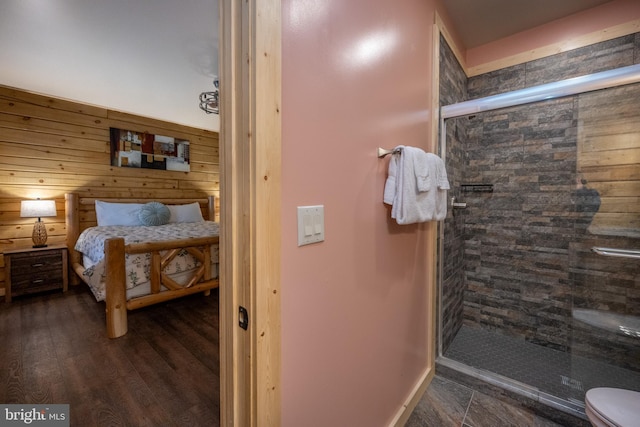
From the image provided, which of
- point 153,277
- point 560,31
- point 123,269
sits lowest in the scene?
point 153,277

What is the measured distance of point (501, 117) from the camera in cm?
211

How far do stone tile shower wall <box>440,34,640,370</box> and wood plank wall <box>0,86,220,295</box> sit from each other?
4.47m

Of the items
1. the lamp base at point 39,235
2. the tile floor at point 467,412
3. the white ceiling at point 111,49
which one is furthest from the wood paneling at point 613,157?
the lamp base at point 39,235

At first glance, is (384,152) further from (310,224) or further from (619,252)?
(619,252)

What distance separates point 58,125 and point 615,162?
5.61 meters

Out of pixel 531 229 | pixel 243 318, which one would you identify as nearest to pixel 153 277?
pixel 243 318

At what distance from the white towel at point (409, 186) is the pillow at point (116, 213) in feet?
12.9

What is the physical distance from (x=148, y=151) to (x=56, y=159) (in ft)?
3.60

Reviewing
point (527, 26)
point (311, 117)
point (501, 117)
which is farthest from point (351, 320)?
point (527, 26)

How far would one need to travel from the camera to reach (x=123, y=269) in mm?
2172

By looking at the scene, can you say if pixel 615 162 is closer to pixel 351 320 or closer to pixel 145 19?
pixel 351 320

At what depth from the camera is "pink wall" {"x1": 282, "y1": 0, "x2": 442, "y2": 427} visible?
77 centimetres

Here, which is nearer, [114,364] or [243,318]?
[243,318]

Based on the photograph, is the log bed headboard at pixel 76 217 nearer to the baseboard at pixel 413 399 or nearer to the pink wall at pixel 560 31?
the baseboard at pixel 413 399
